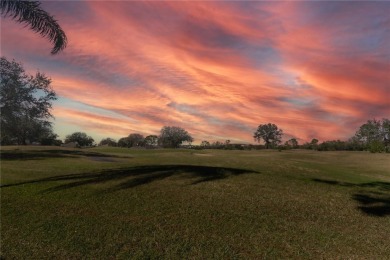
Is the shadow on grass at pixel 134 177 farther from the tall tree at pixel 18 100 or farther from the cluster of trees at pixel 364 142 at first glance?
the cluster of trees at pixel 364 142

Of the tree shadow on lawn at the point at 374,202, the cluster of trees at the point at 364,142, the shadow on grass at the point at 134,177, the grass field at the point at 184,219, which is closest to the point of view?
the grass field at the point at 184,219

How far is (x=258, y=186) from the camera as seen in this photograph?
61.1ft

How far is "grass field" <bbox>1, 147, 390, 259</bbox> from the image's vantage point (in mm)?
9812

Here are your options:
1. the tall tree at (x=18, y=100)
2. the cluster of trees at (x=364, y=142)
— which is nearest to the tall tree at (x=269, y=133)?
the cluster of trees at (x=364, y=142)

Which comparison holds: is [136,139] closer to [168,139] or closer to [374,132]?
[168,139]

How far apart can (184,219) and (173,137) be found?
142640 mm

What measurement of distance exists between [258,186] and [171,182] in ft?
16.1

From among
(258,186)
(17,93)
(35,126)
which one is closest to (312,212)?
(258,186)

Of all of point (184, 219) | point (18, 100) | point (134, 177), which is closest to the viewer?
point (184, 219)

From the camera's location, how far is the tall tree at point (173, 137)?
154 meters

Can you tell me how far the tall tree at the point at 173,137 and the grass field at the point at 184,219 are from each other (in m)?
134

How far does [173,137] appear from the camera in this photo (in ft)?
507

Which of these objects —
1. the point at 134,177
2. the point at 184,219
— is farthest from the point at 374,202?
the point at 134,177

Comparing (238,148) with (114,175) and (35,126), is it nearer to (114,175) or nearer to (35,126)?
(35,126)
